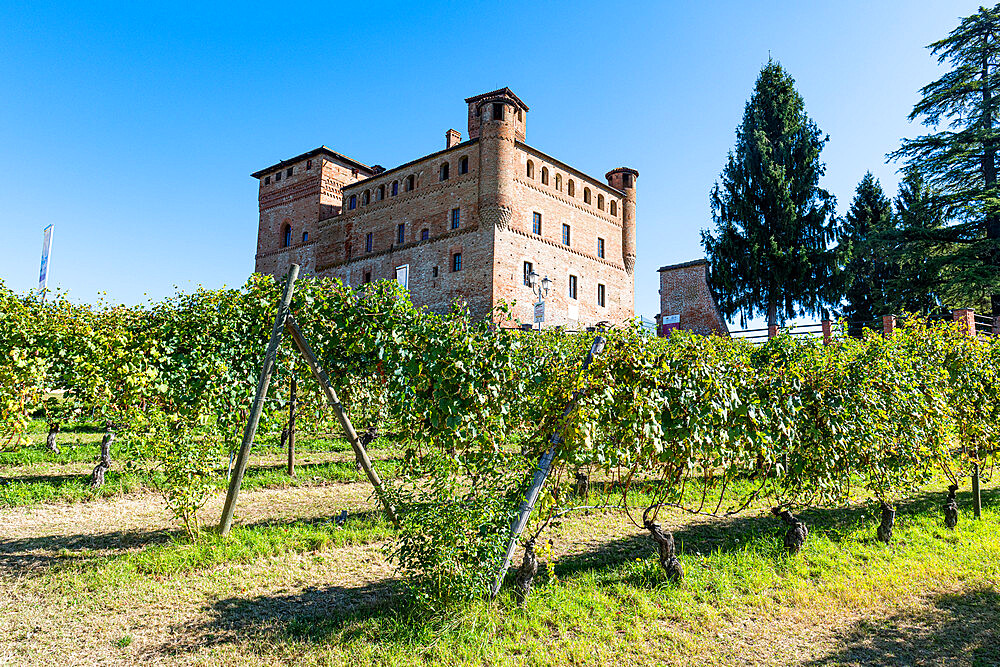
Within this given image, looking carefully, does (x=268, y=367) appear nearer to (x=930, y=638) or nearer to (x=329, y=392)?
(x=329, y=392)

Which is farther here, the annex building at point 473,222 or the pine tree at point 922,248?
the annex building at point 473,222

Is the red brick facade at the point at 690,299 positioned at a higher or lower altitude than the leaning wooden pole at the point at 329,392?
higher

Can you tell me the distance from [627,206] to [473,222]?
1305cm

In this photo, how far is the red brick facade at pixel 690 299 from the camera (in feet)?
100

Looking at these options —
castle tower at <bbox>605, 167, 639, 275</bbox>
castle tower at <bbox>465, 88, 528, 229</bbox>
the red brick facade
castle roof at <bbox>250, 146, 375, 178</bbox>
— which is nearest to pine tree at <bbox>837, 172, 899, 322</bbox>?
the red brick facade

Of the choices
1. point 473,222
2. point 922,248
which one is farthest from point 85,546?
point 473,222

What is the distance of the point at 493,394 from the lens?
488cm

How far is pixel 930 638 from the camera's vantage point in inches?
159

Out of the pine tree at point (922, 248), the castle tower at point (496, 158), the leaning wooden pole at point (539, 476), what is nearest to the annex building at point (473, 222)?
the castle tower at point (496, 158)

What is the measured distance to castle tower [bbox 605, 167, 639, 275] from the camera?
40.2 meters

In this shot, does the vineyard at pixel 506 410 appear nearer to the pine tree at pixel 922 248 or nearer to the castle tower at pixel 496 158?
the pine tree at pixel 922 248

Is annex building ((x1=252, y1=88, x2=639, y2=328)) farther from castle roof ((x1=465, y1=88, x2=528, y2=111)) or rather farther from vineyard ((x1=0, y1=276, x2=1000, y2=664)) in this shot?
vineyard ((x1=0, y1=276, x2=1000, y2=664))

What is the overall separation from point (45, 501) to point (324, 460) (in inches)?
168

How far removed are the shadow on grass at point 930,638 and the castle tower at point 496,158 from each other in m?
29.3
